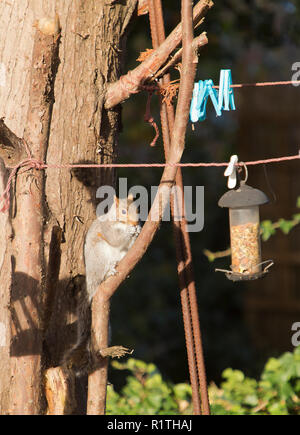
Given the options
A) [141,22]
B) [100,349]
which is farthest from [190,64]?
[141,22]

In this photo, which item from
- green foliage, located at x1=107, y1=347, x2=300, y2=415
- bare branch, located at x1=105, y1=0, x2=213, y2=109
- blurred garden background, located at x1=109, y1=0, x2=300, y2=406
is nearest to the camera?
bare branch, located at x1=105, y1=0, x2=213, y2=109

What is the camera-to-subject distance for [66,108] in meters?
2.16

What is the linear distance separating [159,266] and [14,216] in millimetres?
4116

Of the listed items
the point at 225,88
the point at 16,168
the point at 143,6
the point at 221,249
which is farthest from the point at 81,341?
the point at 221,249

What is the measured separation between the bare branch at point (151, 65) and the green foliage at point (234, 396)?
1.55 metres

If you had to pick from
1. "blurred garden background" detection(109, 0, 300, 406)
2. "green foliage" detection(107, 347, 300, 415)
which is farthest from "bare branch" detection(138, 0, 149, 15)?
"blurred garden background" detection(109, 0, 300, 406)

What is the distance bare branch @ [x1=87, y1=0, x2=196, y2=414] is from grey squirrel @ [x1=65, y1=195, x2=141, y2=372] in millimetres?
109

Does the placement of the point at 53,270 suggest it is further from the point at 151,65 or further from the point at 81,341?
the point at 151,65

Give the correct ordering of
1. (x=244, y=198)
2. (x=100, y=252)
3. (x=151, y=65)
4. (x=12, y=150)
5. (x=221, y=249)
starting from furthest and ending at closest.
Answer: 1. (x=221, y=249)
2. (x=100, y=252)
3. (x=244, y=198)
4. (x=151, y=65)
5. (x=12, y=150)

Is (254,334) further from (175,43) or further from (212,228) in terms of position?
(175,43)

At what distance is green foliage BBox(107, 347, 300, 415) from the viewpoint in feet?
10.0

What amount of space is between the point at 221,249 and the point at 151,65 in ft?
15.2

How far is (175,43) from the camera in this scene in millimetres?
2094

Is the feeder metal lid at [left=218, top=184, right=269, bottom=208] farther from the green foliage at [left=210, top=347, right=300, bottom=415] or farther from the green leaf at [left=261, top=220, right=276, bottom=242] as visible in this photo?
the green foliage at [left=210, top=347, right=300, bottom=415]
